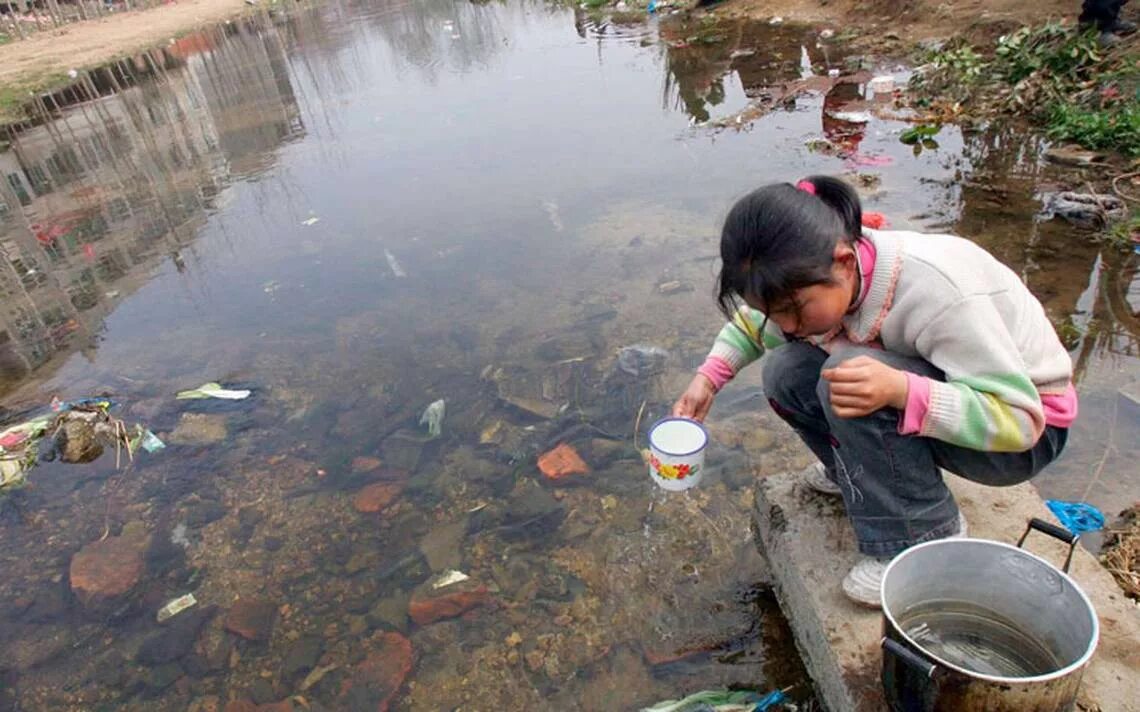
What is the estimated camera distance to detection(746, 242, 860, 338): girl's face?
4.52ft

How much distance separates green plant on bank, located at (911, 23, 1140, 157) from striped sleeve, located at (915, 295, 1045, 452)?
4.05 m

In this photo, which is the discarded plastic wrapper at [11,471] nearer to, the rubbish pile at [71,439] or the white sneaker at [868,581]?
the rubbish pile at [71,439]

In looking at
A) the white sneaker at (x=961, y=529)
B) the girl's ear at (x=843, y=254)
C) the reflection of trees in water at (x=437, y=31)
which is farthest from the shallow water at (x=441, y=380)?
the reflection of trees in water at (x=437, y=31)

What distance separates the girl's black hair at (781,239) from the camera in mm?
1324

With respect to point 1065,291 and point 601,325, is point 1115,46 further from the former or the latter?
point 601,325

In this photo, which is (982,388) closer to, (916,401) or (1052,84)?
(916,401)

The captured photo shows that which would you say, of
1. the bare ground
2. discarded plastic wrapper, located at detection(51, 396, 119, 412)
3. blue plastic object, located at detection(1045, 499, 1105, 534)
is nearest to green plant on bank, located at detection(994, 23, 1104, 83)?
the bare ground

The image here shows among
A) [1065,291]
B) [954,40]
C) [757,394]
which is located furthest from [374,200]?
[954,40]

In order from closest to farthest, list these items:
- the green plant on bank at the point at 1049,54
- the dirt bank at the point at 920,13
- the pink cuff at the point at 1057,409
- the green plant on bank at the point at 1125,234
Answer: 1. the pink cuff at the point at 1057,409
2. the green plant on bank at the point at 1125,234
3. the green plant on bank at the point at 1049,54
4. the dirt bank at the point at 920,13

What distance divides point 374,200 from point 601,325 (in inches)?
122

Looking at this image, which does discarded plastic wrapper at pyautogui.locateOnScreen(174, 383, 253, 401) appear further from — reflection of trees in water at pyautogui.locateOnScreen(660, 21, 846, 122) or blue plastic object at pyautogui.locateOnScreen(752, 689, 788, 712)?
reflection of trees in water at pyautogui.locateOnScreen(660, 21, 846, 122)

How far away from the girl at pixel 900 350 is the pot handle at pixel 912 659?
40 centimetres

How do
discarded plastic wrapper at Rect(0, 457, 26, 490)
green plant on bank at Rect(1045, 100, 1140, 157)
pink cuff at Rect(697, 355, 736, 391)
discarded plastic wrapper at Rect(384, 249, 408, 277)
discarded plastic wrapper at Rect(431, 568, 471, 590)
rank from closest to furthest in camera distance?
pink cuff at Rect(697, 355, 736, 391) → discarded plastic wrapper at Rect(431, 568, 471, 590) → discarded plastic wrapper at Rect(0, 457, 26, 490) → green plant on bank at Rect(1045, 100, 1140, 157) → discarded plastic wrapper at Rect(384, 249, 408, 277)

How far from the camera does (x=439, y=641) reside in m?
2.34
